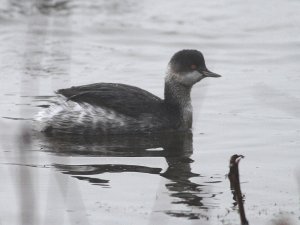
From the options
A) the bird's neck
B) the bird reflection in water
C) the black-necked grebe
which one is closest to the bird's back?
the black-necked grebe

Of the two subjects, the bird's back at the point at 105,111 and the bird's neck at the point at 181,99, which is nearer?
the bird's back at the point at 105,111

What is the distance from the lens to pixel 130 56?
14234mm

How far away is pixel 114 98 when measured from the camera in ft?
33.2

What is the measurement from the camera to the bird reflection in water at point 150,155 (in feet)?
24.9

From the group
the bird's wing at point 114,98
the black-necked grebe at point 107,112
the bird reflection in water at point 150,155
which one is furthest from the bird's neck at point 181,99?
the bird's wing at point 114,98

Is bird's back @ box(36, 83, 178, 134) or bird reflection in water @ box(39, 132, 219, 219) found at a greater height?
bird's back @ box(36, 83, 178, 134)

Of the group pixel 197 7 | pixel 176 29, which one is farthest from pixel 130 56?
pixel 197 7

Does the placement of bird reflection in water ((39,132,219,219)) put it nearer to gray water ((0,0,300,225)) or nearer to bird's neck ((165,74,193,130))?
gray water ((0,0,300,225))

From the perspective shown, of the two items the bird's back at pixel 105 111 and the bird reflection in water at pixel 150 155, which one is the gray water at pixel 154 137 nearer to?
the bird reflection in water at pixel 150 155

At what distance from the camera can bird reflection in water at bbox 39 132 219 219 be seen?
299 inches

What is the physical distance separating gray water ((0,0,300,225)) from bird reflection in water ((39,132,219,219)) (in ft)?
0.04

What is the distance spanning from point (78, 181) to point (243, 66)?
237 inches

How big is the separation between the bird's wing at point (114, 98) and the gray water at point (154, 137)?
1.16 ft

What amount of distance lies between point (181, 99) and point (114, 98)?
3.05 feet
